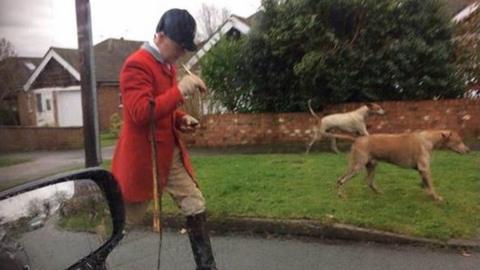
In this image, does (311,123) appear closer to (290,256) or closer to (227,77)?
(227,77)

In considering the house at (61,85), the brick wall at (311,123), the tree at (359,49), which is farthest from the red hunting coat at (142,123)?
the brick wall at (311,123)

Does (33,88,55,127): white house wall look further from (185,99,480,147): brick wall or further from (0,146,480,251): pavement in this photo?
(185,99,480,147): brick wall

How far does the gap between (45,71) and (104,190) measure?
1.29 ft

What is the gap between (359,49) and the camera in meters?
10.5

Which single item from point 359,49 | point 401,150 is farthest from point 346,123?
point 401,150

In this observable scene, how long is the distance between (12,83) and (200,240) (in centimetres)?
223

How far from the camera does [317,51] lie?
10445 mm

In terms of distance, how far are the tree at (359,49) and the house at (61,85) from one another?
6.64 metres

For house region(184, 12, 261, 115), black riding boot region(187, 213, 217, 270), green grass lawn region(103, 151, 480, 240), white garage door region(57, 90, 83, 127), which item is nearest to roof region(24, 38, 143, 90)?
white garage door region(57, 90, 83, 127)

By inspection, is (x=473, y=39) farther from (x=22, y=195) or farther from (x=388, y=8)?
(x=22, y=195)

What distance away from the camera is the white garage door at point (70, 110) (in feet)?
7.93

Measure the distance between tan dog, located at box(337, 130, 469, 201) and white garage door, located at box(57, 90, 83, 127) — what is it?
3781 millimetres

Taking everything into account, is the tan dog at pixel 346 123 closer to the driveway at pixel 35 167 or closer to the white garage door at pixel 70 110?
the white garage door at pixel 70 110

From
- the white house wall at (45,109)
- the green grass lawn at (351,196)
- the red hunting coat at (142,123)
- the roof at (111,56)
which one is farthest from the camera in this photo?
the green grass lawn at (351,196)
